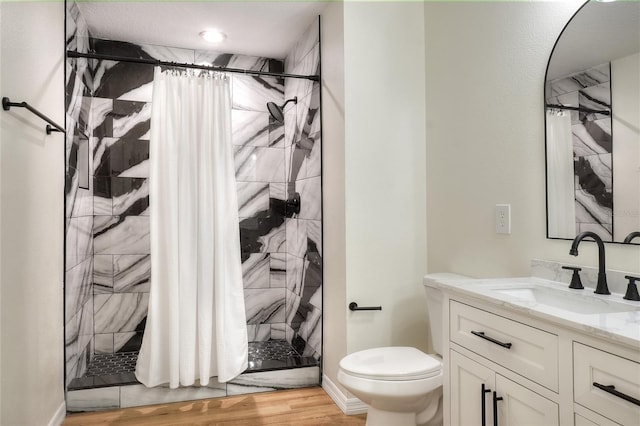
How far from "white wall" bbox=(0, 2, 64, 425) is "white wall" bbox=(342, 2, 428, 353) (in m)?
1.55

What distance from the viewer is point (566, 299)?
5.43 ft

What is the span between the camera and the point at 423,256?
279 centimetres

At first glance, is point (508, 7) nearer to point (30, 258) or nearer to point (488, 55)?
point (488, 55)

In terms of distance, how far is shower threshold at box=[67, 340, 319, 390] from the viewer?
2695 millimetres

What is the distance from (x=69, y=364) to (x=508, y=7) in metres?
3.03

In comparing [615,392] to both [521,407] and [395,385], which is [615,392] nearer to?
[521,407]

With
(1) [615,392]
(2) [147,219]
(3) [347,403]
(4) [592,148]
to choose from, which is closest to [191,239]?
(2) [147,219]

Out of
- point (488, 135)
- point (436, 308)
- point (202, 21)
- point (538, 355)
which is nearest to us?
point (538, 355)

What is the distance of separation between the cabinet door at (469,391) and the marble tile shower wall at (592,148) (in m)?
0.68

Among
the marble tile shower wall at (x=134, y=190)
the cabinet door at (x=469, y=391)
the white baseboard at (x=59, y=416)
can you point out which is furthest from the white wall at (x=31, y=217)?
the cabinet door at (x=469, y=391)

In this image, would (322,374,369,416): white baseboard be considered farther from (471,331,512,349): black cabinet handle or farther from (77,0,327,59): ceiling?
(77,0,327,59): ceiling

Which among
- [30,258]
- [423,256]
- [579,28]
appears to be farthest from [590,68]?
[30,258]

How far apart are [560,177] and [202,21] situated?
248 centimetres

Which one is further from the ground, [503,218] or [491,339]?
[503,218]
